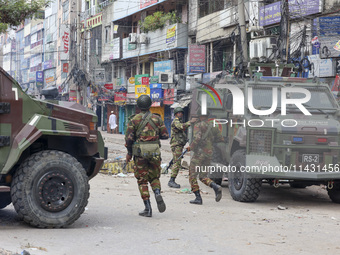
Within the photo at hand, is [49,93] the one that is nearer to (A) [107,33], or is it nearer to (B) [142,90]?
(B) [142,90]

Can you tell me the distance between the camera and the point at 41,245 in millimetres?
6031

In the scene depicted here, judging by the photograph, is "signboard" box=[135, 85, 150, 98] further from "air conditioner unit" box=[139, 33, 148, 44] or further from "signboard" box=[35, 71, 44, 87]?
"signboard" box=[35, 71, 44, 87]

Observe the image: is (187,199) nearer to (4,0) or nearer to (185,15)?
(4,0)

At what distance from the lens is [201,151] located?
32.9 ft

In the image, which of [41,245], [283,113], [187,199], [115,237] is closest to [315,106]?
[283,113]

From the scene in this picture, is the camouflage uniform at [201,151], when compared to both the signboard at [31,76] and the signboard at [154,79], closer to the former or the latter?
the signboard at [154,79]

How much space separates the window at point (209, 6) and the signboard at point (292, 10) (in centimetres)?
557

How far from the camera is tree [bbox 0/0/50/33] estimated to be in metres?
15.2

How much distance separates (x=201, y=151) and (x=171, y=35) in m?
27.3

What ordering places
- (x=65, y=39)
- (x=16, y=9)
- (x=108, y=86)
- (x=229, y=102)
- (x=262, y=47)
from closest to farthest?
1. (x=229, y=102)
2. (x=16, y=9)
3. (x=262, y=47)
4. (x=108, y=86)
5. (x=65, y=39)

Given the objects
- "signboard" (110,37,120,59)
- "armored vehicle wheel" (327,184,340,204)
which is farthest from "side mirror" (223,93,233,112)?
"signboard" (110,37,120,59)

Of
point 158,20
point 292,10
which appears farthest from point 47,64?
point 292,10

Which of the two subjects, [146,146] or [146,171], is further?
[146,171]

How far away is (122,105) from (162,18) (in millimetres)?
10528
